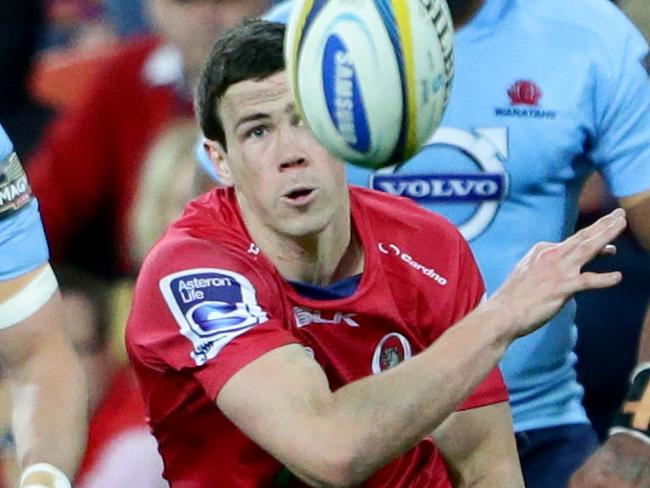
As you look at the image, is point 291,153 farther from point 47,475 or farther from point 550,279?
point 47,475

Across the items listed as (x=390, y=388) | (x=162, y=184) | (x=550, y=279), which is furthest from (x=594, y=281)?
(x=162, y=184)

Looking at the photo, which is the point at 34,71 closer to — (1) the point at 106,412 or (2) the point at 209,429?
(1) the point at 106,412

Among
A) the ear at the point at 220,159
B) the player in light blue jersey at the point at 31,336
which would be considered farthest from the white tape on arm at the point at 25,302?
the ear at the point at 220,159

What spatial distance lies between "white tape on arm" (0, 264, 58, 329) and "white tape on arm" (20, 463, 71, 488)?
1.16ft

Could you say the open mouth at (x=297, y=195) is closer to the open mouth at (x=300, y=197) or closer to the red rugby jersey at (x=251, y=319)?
the open mouth at (x=300, y=197)

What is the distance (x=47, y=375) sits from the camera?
464 centimetres

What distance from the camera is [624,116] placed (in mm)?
5078

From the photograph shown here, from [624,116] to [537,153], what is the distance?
0.21 m

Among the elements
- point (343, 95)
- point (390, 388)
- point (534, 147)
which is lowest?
point (534, 147)

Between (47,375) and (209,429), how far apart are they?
38cm

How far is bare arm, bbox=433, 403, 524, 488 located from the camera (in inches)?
179

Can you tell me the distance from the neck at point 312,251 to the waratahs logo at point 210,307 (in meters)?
0.13

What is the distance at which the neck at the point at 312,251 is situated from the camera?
444cm

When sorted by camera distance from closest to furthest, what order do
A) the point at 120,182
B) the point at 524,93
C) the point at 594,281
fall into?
the point at 594,281 → the point at 524,93 → the point at 120,182
